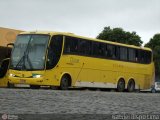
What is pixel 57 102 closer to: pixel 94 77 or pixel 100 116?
pixel 100 116

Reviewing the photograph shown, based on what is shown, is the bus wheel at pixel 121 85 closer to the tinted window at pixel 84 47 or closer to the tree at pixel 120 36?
the tinted window at pixel 84 47

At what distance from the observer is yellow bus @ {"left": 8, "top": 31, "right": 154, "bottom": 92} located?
93.5 feet

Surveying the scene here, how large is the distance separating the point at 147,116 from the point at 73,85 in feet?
57.8

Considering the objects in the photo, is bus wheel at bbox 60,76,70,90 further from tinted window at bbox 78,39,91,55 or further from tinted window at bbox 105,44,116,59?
tinted window at bbox 105,44,116,59

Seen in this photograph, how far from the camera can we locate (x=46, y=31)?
29.4 meters

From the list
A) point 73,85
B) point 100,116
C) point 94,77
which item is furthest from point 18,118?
point 94,77

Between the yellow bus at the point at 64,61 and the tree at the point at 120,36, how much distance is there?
184 ft

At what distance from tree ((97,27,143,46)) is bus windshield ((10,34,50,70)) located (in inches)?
2441

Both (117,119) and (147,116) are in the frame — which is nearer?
(117,119)

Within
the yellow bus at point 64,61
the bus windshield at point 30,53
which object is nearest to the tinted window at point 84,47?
the yellow bus at point 64,61

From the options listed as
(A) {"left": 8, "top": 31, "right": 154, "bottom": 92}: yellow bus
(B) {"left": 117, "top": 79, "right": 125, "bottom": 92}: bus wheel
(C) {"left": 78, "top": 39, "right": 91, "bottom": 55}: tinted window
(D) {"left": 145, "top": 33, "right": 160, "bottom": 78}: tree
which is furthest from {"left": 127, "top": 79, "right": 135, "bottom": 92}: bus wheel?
(D) {"left": 145, "top": 33, "right": 160, "bottom": 78}: tree

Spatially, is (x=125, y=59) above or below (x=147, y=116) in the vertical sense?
above

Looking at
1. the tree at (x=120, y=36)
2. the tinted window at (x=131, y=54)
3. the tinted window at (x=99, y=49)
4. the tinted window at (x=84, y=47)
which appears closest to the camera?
the tinted window at (x=84, y=47)

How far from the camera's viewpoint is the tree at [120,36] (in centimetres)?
9106
